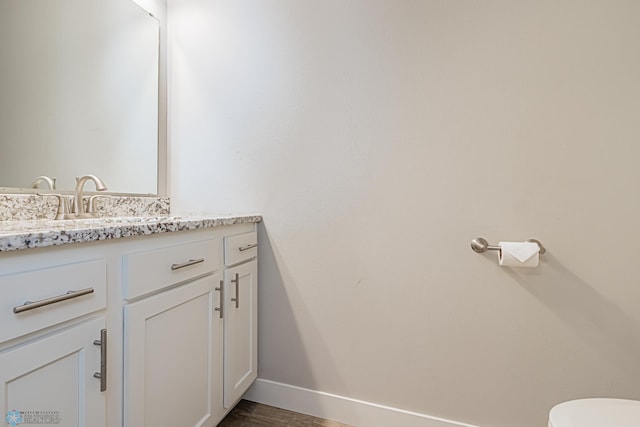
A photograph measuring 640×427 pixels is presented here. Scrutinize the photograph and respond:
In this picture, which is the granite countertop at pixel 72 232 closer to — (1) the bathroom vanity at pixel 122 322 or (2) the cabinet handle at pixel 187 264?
(1) the bathroom vanity at pixel 122 322

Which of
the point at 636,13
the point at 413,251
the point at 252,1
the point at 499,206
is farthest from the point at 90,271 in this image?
the point at 636,13

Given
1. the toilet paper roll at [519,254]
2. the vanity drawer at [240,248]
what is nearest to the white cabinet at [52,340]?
the vanity drawer at [240,248]

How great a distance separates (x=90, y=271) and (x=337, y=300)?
97cm

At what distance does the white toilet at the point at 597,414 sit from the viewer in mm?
805

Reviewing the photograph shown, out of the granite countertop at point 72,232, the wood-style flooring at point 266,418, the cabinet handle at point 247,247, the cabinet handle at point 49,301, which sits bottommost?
the wood-style flooring at point 266,418

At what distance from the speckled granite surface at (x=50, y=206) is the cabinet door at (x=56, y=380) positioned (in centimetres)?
66

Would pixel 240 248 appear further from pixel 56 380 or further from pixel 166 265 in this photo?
pixel 56 380

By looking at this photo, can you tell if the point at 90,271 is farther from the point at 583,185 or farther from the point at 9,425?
the point at 583,185

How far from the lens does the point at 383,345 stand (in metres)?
1.43

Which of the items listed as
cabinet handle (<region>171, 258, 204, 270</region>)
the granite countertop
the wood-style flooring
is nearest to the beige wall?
the wood-style flooring

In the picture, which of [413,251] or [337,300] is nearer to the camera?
[413,251]

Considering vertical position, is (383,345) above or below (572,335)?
below

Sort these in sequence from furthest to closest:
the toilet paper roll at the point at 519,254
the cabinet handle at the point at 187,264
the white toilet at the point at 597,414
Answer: the toilet paper roll at the point at 519,254, the cabinet handle at the point at 187,264, the white toilet at the point at 597,414

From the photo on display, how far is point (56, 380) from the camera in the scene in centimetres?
72
